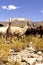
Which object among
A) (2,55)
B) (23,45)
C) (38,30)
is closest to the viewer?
(2,55)

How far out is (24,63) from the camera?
27.9 feet

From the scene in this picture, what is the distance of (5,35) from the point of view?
15062 mm

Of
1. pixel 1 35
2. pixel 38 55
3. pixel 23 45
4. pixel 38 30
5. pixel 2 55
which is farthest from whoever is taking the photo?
pixel 38 30

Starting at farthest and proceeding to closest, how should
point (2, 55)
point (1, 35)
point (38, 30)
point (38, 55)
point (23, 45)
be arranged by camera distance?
point (38, 30) → point (1, 35) → point (23, 45) → point (38, 55) → point (2, 55)

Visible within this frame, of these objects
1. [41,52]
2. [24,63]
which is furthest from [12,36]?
[24,63]

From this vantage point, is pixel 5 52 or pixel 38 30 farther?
pixel 38 30

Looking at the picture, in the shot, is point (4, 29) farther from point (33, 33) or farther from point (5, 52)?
point (5, 52)

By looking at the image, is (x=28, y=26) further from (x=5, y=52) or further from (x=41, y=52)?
(x=5, y=52)

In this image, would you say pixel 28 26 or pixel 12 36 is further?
pixel 28 26

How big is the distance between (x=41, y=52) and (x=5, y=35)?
15.9ft

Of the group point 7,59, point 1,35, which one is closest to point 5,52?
point 7,59

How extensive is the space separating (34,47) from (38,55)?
6.58 ft

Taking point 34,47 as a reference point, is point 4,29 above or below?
above

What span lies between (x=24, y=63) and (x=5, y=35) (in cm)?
674
